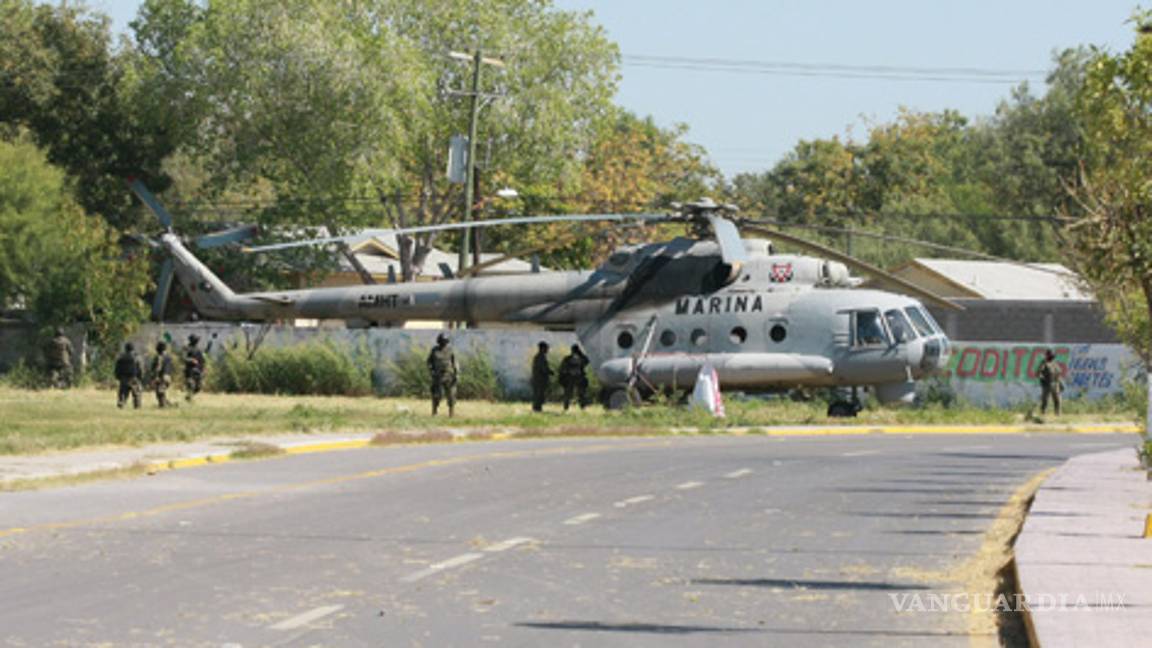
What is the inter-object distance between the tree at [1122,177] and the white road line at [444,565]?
6416mm

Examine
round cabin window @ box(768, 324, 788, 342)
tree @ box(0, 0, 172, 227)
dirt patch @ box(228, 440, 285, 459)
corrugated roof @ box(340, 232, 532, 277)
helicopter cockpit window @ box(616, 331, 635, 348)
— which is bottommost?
dirt patch @ box(228, 440, 285, 459)

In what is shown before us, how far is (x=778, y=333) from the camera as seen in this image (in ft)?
123

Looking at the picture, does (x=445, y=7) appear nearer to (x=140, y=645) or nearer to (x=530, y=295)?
(x=530, y=295)

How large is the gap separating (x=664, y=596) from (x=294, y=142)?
54.7 meters

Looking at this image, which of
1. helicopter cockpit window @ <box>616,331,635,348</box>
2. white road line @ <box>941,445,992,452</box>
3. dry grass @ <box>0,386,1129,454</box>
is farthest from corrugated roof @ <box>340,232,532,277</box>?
white road line @ <box>941,445,992,452</box>

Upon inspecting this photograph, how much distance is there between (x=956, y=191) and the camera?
116 meters

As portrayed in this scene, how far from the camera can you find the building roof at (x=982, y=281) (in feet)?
205

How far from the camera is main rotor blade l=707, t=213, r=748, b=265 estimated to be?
35.4 m

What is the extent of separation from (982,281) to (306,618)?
2183 inches

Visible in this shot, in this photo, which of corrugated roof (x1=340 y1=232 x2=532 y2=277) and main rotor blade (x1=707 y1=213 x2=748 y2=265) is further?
corrugated roof (x1=340 y1=232 x2=532 y2=277)

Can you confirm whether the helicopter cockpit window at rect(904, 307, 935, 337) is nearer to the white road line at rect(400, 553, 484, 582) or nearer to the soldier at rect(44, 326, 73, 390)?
the soldier at rect(44, 326, 73, 390)

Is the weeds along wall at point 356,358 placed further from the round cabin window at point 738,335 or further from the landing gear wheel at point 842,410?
the round cabin window at point 738,335

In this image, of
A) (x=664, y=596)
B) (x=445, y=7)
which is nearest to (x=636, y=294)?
(x=664, y=596)

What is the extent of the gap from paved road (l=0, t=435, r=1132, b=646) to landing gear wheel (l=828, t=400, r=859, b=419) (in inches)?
564
